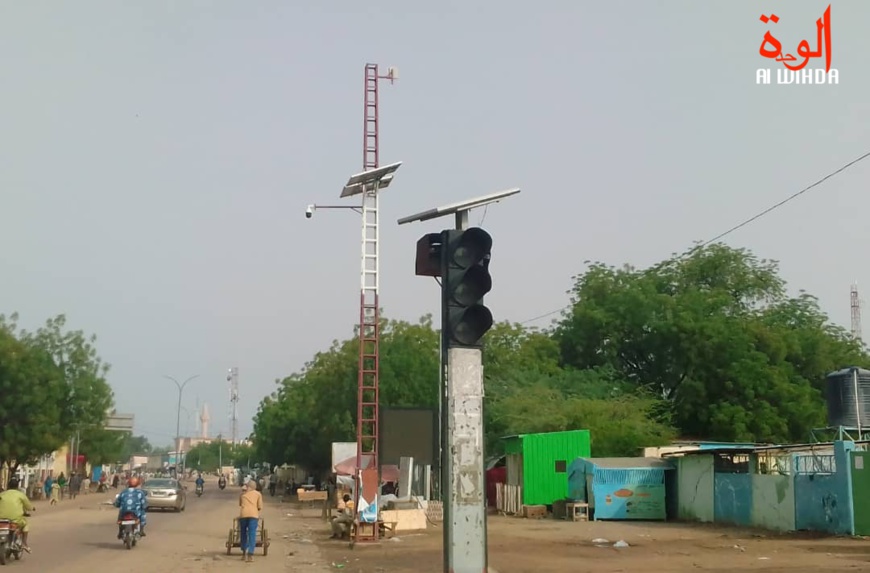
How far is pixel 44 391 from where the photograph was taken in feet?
168

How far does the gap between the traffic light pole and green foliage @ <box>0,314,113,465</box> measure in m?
47.2

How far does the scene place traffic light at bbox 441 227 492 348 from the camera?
27.2 feet

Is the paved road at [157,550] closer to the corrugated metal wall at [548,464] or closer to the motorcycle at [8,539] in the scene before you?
the motorcycle at [8,539]

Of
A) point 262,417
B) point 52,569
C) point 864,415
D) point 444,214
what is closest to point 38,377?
point 262,417

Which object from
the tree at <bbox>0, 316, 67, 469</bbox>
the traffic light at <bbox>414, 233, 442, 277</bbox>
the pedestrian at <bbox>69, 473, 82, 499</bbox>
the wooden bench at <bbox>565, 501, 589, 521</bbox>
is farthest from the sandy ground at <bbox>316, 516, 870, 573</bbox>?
the pedestrian at <bbox>69, 473, 82, 499</bbox>

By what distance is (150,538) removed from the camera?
25031mm

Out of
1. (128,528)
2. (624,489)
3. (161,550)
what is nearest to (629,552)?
(161,550)

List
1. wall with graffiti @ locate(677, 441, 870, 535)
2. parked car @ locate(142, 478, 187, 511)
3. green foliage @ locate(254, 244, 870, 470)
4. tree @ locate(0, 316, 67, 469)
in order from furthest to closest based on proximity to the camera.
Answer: tree @ locate(0, 316, 67, 469)
green foliage @ locate(254, 244, 870, 470)
parked car @ locate(142, 478, 187, 511)
wall with graffiti @ locate(677, 441, 870, 535)

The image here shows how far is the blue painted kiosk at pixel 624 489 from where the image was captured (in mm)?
34062

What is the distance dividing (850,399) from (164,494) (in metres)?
28.0

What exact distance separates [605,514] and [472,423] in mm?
27351

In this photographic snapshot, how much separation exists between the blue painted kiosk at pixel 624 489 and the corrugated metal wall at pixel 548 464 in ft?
8.76

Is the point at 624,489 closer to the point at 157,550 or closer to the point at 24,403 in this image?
the point at 157,550

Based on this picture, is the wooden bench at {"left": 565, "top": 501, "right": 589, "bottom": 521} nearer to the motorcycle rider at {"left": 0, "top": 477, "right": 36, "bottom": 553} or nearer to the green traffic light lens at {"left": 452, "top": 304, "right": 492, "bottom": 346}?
the motorcycle rider at {"left": 0, "top": 477, "right": 36, "bottom": 553}
